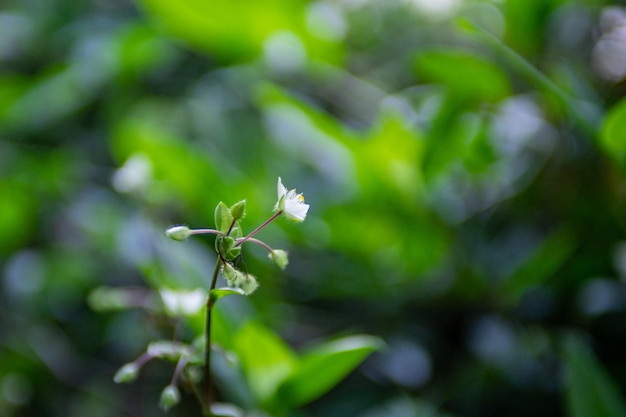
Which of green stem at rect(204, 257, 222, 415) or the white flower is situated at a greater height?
the white flower

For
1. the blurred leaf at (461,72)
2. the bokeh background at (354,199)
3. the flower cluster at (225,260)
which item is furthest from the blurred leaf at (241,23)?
the flower cluster at (225,260)

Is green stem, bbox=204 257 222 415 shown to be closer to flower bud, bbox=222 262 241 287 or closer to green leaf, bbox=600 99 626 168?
flower bud, bbox=222 262 241 287

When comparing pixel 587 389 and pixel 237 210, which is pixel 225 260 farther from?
pixel 587 389

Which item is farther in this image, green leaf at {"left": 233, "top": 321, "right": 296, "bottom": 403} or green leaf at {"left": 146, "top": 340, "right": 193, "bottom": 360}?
green leaf at {"left": 233, "top": 321, "right": 296, "bottom": 403}

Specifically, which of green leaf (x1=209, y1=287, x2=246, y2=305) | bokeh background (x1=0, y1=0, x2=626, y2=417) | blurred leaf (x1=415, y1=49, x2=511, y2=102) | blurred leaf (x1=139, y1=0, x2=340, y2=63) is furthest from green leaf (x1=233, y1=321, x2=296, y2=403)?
blurred leaf (x1=139, y1=0, x2=340, y2=63)

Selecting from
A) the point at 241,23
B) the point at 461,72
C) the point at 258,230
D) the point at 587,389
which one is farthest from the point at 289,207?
the point at 241,23

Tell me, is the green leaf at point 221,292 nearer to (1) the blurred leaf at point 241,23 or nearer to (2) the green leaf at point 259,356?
(2) the green leaf at point 259,356
